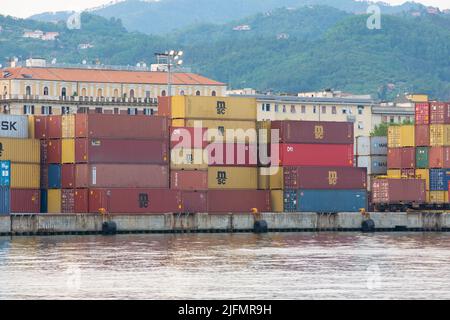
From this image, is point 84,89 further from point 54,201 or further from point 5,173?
point 5,173

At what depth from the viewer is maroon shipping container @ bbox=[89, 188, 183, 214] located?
4060 inches

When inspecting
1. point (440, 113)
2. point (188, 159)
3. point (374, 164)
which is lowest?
point (374, 164)

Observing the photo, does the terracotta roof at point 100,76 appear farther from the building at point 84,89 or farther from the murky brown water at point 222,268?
the murky brown water at point 222,268

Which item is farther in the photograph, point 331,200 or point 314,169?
point 331,200

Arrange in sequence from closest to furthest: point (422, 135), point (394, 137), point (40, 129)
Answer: point (40, 129), point (422, 135), point (394, 137)

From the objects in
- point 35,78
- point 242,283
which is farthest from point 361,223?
point 35,78

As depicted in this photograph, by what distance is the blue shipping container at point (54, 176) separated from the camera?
104 metres

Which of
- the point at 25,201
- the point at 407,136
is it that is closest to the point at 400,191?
the point at 407,136

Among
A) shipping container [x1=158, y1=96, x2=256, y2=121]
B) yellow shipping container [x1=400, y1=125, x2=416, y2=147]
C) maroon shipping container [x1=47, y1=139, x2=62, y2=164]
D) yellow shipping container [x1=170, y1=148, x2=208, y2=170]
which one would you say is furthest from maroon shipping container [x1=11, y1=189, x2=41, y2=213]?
yellow shipping container [x1=400, y1=125, x2=416, y2=147]

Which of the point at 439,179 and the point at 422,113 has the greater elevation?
the point at 422,113

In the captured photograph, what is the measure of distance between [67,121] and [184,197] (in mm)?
9041

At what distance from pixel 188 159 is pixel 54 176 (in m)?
8.70

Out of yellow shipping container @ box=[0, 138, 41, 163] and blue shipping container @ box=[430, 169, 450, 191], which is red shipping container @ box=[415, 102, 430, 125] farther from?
yellow shipping container @ box=[0, 138, 41, 163]

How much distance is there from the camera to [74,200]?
103938mm
